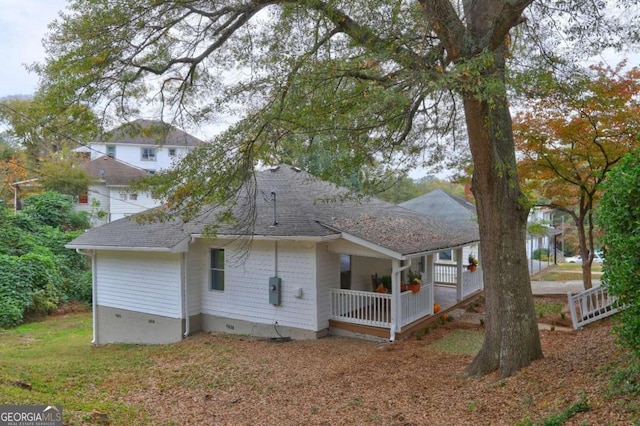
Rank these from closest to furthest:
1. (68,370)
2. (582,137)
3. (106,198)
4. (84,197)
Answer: (68,370), (582,137), (84,197), (106,198)

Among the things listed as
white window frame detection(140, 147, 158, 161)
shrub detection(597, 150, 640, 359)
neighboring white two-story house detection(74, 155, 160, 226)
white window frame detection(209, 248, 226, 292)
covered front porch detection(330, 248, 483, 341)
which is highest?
white window frame detection(140, 147, 158, 161)

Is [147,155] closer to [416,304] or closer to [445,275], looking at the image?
[445,275]

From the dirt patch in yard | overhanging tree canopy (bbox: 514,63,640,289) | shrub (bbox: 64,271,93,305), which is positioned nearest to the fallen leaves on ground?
the dirt patch in yard

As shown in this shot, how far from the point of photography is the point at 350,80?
27.8ft

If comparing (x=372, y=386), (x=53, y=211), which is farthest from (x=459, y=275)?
(x=53, y=211)

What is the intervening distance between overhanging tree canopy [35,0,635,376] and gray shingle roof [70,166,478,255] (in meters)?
2.36

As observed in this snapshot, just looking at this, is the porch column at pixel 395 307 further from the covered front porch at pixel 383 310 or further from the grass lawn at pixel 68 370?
the grass lawn at pixel 68 370

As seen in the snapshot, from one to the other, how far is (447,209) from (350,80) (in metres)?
13.1

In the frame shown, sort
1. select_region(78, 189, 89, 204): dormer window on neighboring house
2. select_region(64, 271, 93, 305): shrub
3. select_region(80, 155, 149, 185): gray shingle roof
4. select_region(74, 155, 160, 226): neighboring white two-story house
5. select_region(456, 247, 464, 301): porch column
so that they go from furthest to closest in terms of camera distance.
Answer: select_region(80, 155, 149, 185): gray shingle roof, select_region(78, 189, 89, 204): dormer window on neighboring house, select_region(74, 155, 160, 226): neighboring white two-story house, select_region(64, 271, 93, 305): shrub, select_region(456, 247, 464, 301): porch column

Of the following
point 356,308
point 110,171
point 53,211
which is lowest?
point 356,308

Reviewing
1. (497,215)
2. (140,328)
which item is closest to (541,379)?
(497,215)

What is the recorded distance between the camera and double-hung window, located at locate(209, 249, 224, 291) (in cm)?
1262

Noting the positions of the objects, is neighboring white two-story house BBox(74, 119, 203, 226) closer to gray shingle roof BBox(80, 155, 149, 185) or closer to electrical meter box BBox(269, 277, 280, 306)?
gray shingle roof BBox(80, 155, 149, 185)

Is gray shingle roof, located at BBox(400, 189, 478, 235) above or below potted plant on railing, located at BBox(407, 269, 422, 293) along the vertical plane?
above
